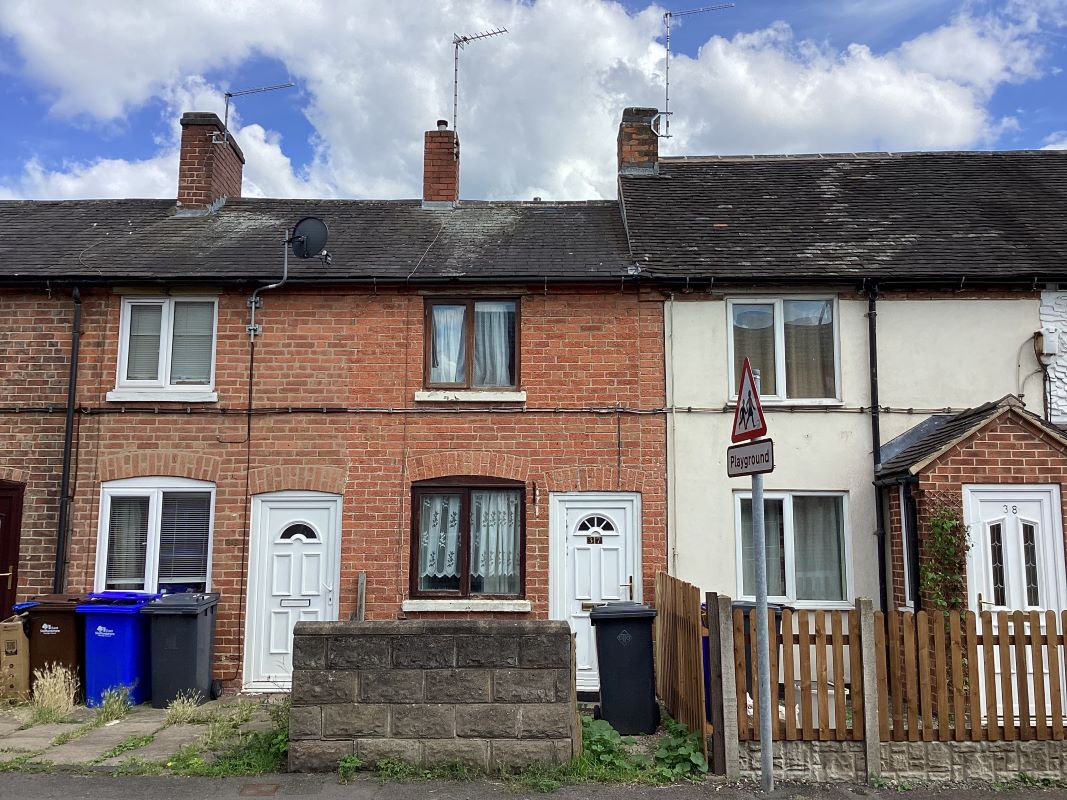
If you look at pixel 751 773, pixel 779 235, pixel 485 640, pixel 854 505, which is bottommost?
pixel 751 773

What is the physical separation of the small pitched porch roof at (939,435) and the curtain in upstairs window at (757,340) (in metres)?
1.60

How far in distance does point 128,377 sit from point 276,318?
2.04 metres

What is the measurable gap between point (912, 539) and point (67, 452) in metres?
10.0

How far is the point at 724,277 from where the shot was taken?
34.7 feet

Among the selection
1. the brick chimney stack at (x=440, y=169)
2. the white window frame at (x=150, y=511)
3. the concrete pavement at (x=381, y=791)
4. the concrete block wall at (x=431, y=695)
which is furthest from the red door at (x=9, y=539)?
the brick chimney stack at (x=440, y=169)

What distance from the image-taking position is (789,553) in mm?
10273

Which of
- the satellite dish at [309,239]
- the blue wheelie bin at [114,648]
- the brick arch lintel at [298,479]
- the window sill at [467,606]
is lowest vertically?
the blue wheelie bin at [114,648]

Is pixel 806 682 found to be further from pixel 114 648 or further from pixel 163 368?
pixel 163 368

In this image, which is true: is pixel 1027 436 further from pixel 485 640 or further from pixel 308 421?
pixel 308 421

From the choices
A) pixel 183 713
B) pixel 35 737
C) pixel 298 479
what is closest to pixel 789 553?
pixel 298 479

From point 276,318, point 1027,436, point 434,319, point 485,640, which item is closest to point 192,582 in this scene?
point 276,318

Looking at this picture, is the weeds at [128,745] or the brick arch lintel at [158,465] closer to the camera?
the weeds at [128,745]

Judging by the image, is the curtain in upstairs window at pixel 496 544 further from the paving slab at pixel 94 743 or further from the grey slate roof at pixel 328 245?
the paving slab at pixel 94 743

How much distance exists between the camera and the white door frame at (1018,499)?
8.76 m
